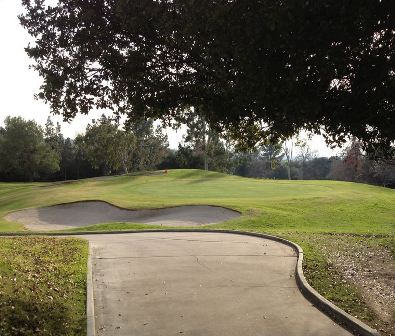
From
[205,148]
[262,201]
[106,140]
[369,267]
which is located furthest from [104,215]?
[205,148]

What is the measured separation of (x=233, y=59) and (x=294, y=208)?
19.7 metres

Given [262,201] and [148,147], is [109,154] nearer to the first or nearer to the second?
[148,147]

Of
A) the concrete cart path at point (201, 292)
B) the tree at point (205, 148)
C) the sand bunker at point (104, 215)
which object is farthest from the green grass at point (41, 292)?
the tree at point (205, 148)

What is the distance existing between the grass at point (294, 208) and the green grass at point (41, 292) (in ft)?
15.8

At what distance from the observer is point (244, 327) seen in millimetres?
7547

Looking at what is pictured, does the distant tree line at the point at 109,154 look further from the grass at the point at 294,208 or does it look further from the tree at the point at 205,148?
the grass at the point at 294,208

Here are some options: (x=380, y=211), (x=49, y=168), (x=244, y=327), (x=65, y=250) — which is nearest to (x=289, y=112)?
(x=244, y=327)

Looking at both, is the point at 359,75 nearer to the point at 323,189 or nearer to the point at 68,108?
the point at 68,108

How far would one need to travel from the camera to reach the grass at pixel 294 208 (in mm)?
11719

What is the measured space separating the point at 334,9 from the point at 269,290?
5.53 meters

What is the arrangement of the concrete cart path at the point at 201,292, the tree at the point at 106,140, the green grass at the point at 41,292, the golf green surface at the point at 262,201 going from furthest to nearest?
1. the tree at the point at 106,140
2. the golf green surface at the point at 262,201
3. the concrete cart path at the point at 201,292
4. the green grass at the point at 41,292

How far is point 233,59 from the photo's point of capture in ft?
26.7

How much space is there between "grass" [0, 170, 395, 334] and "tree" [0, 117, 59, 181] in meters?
28.8

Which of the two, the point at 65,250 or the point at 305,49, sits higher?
the point at 305,49
